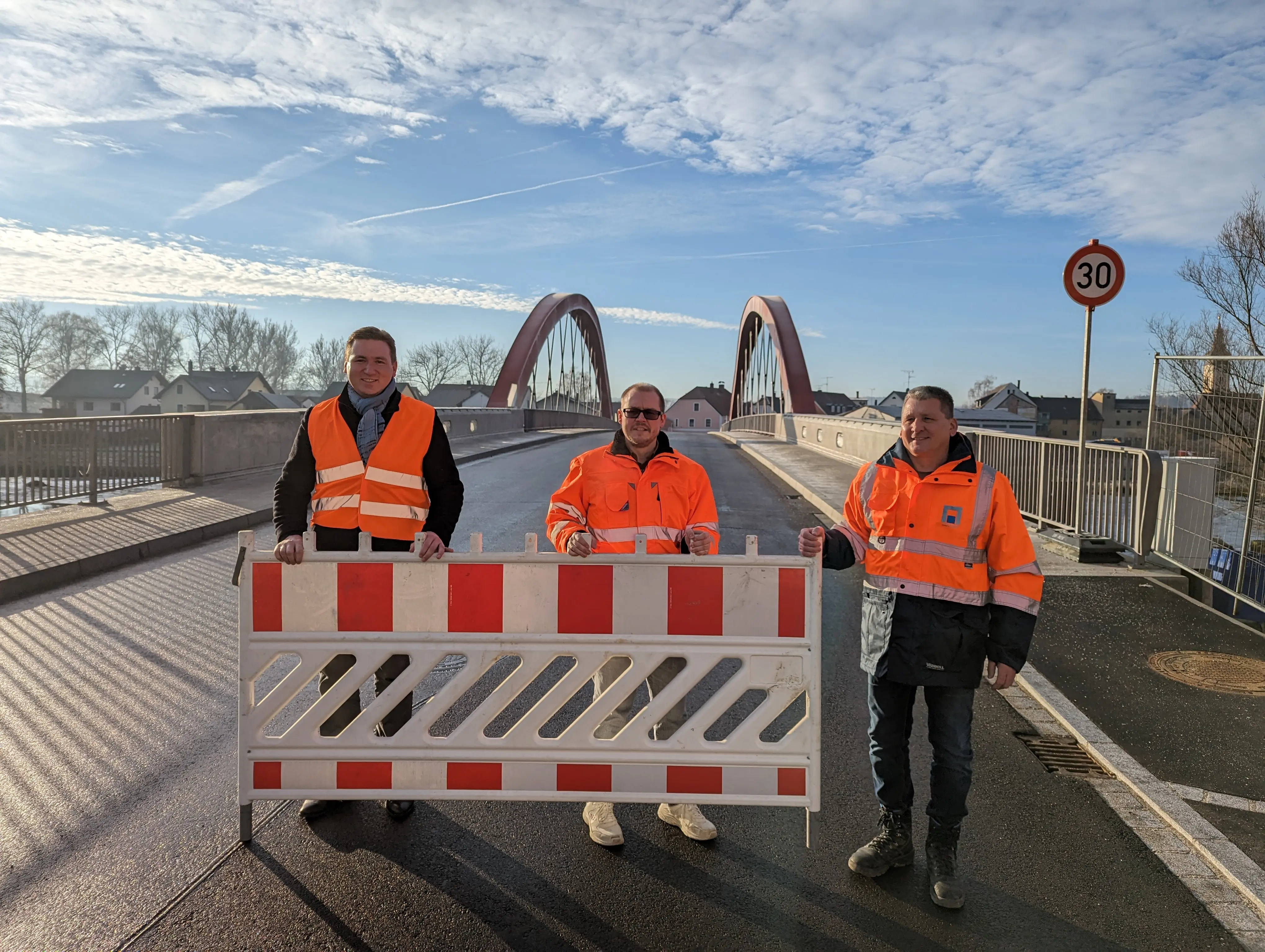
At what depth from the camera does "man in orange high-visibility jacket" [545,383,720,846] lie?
3.47 metres

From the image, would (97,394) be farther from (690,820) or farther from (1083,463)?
(690,820)

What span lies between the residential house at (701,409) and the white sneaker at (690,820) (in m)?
122

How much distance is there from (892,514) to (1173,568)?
6.30 meters

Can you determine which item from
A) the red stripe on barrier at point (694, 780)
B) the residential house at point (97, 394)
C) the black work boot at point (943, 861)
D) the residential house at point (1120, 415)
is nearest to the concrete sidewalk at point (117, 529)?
the red stripe on barrier at point (694, 780)

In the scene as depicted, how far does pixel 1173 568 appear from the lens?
8219mm

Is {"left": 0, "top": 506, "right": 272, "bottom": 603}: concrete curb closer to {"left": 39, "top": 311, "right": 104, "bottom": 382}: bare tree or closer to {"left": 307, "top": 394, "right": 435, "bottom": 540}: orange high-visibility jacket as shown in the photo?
{"left": 307, "top": 394, "right": 435, "bottom": 540}: orange high-visibility jacket

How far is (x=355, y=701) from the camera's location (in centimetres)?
374

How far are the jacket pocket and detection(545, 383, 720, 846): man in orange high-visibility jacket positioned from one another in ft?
2.05

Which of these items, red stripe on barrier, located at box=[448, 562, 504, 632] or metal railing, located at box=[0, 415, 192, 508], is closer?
red stripe on barrier, located at box=[448, 562, 504, 632]

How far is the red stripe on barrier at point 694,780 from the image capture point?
10.7 feet

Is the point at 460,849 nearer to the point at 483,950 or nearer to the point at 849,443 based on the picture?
the point at 483,950

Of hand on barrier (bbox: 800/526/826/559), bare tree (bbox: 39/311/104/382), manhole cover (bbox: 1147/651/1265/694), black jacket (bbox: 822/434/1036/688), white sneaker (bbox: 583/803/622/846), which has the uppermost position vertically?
bare tree (bbox: 39/311/104/382)

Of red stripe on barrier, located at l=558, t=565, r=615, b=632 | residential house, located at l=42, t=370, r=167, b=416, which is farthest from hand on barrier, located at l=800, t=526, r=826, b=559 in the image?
residential house, located at l=42, t=370, r=167, b=416

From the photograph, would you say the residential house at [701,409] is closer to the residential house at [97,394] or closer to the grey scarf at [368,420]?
the residential house at [97,394]
